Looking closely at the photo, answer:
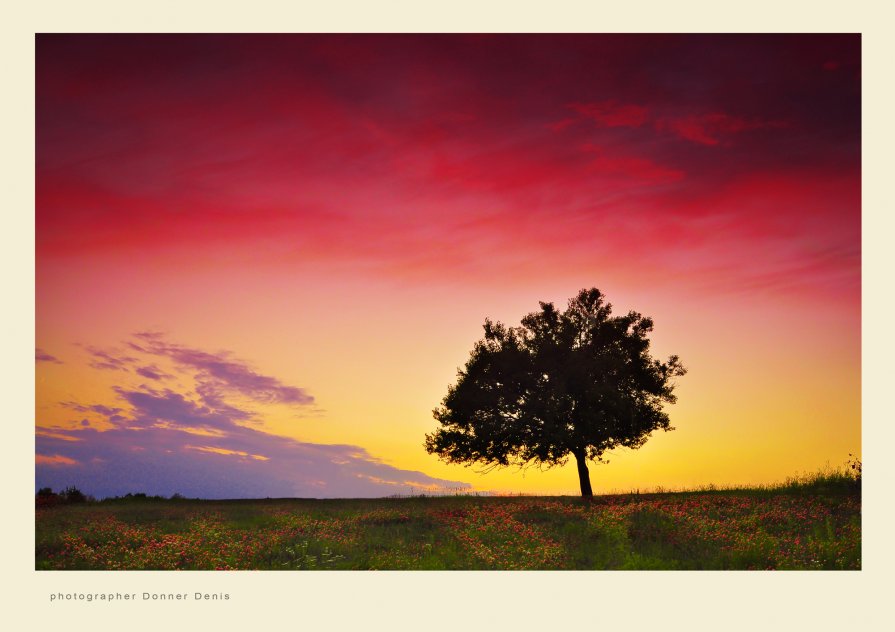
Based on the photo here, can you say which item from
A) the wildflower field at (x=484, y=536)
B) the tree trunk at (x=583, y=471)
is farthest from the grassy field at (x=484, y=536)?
the tree trunk at (x=583, y=471)

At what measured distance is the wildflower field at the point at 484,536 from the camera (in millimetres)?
16969

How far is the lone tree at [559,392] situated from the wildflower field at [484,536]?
17.3 ft

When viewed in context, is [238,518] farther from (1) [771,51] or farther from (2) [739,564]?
(1) [771,51]

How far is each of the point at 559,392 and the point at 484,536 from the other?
12310 millimetres

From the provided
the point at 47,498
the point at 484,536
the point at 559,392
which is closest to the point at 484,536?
the point at 484,536

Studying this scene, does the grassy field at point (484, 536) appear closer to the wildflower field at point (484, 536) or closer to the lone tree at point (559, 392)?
the wildflower field at point (484, 536)

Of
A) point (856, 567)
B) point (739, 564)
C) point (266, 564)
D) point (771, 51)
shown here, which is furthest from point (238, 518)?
point (771, 51)

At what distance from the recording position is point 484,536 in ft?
64.8

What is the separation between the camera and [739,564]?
1659 cm

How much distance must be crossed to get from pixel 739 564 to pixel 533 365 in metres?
15.7

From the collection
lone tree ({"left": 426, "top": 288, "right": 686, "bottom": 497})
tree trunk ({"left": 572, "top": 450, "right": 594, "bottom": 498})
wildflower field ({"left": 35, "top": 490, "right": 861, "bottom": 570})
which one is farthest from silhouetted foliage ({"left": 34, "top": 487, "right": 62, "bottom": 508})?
tree trunk ({"left": 572, "top": 450, "right": 594, "bottom": 498})

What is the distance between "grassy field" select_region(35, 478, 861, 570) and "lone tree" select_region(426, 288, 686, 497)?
4918mm

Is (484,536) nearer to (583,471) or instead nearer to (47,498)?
(583,471)

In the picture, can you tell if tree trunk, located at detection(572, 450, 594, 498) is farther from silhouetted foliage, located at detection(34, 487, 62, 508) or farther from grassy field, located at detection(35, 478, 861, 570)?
silhouetted foliage, located at detection(34, 487, 62, 508)
